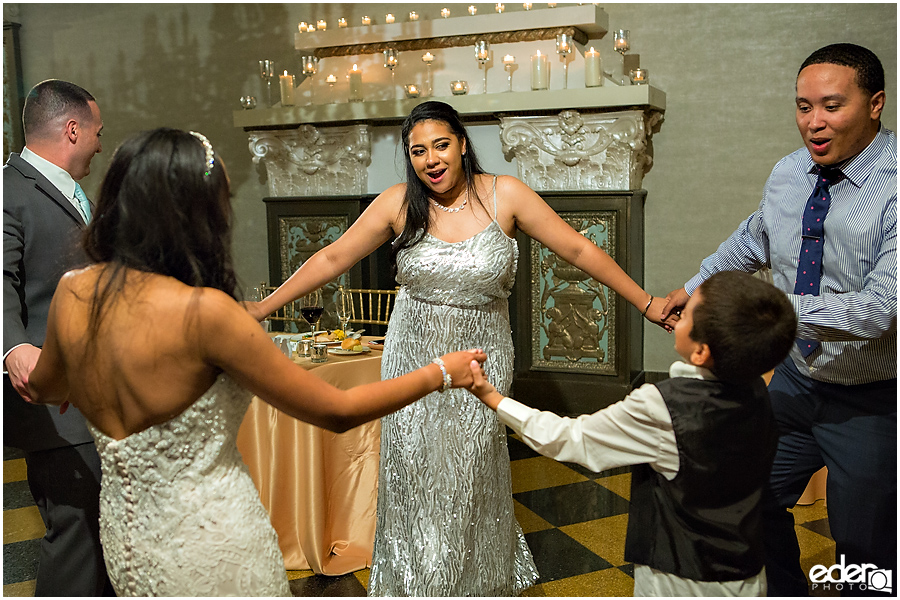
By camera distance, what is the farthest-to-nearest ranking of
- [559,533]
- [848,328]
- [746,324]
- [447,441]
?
[559,533], [447,441], [848,328], [746,324]

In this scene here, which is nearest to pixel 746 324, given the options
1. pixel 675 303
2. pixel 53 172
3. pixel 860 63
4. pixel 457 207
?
pixel 860 63

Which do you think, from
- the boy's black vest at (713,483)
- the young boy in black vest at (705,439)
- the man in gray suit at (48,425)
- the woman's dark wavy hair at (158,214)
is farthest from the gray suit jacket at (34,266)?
the boy's black vest at (713,483)

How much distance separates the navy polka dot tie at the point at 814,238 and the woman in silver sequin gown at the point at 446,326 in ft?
1.96

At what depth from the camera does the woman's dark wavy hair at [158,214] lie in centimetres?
142

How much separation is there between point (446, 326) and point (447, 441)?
0.39 metres

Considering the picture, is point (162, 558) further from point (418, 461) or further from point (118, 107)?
point (118, 107)

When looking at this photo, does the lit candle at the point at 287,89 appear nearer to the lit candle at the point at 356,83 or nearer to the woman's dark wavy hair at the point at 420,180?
the lit candle at the point at 356,83

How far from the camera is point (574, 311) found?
552 cm

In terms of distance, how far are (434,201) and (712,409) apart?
1374 mm

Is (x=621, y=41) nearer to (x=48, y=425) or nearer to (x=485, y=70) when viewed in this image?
(x=485, y=70)

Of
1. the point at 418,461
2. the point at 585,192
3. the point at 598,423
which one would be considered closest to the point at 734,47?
the point at 585,192

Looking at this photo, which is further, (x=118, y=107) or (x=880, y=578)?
(x=118, y=107)

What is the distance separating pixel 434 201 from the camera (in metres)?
2.74

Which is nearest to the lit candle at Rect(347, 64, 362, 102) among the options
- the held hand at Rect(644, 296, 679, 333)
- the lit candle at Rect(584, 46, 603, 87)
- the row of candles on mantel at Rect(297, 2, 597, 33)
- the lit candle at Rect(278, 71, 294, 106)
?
the row of candles on mantel at Rect(297, 2, 597, 33)
